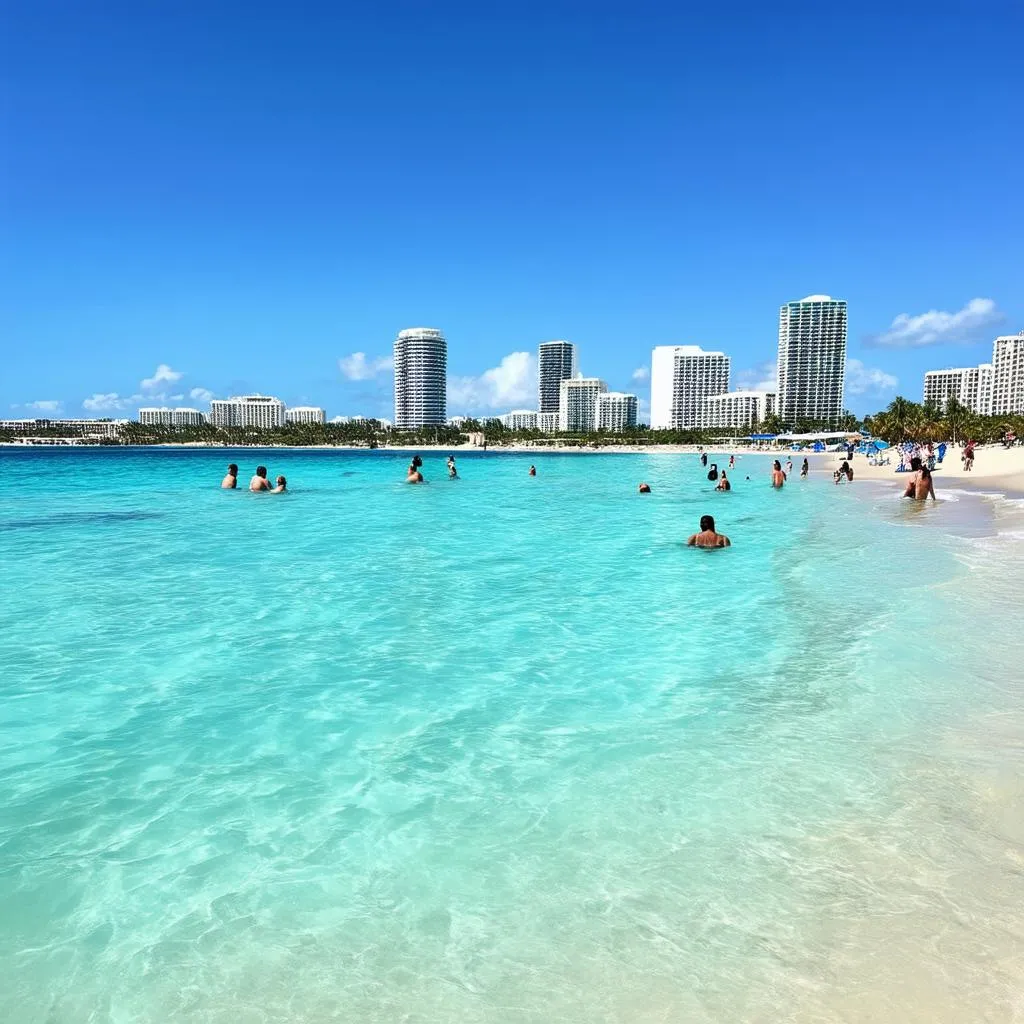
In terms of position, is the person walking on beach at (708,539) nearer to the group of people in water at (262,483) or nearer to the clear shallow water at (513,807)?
the clear shallow water at (513,807)


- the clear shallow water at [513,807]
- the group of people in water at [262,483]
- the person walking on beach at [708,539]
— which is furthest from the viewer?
the group of people in water at [262,483]

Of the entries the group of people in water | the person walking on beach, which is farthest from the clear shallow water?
the group of people in water

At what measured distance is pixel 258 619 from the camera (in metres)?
11.3

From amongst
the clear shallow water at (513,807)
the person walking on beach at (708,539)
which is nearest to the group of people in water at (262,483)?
the person walking on beach at (708,539)

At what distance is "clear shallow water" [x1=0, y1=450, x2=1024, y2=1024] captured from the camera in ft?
12.0

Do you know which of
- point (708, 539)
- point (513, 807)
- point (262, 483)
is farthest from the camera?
point (262, 483)

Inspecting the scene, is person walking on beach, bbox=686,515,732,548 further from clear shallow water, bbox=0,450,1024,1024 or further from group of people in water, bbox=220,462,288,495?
group of people in water, bbox=220,462,288,495

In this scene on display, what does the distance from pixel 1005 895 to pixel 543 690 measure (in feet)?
14.8

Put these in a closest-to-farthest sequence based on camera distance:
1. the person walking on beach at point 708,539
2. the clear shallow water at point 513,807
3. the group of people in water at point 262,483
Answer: the clear shallow water at point 513,807, the person walking on beach at point 708,539, the group of people in water at point 262,483

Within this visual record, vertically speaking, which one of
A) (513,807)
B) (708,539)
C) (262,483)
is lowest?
(262,483)

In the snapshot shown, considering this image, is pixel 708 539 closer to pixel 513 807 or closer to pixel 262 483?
pixel 513 807

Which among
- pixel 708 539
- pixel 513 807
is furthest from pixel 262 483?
pixel 513 807

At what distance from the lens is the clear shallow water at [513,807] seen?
3643 millimetres

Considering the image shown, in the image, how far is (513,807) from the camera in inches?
213
